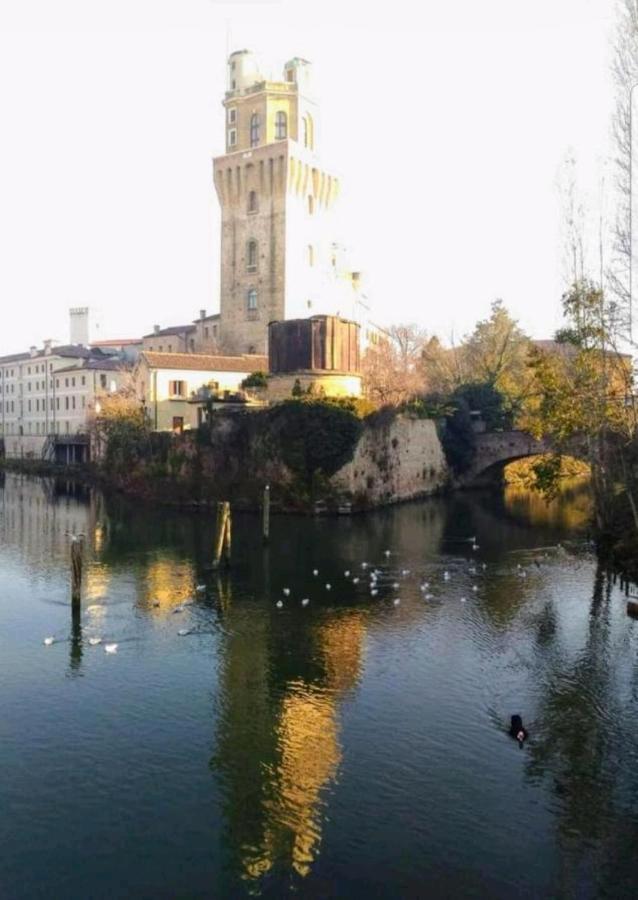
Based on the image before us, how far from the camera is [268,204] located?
241 ft

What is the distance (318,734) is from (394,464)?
120 ft

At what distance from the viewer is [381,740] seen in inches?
627

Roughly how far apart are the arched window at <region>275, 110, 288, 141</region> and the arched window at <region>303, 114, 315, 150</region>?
2.10 m

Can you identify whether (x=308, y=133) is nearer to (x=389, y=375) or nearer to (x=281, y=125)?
(x=281, y=125)

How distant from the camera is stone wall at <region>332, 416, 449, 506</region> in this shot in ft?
158

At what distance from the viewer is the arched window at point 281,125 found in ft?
244

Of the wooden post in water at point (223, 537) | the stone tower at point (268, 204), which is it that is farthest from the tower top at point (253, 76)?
the wooden post in water at point (223, 537)

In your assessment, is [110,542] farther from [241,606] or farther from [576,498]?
[576,498]

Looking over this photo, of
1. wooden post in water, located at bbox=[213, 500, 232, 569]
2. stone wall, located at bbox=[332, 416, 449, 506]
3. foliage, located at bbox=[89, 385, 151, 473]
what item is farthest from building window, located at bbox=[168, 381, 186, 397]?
wooden post in water, located at bbox=[213, 500, 232, 569]

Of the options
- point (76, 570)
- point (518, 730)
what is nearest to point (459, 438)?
point (76, 570)

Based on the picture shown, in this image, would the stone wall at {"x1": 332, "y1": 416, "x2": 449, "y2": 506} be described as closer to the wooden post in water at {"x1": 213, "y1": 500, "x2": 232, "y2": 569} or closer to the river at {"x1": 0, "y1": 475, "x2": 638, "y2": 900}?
the wooden post in water at {"x1": 213, "y1": 500, "x2": 232, "y2": 569}

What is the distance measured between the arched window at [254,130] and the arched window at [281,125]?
194cm

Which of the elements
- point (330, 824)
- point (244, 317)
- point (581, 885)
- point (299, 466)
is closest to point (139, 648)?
point (330, 824)

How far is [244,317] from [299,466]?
3260 centimetres
